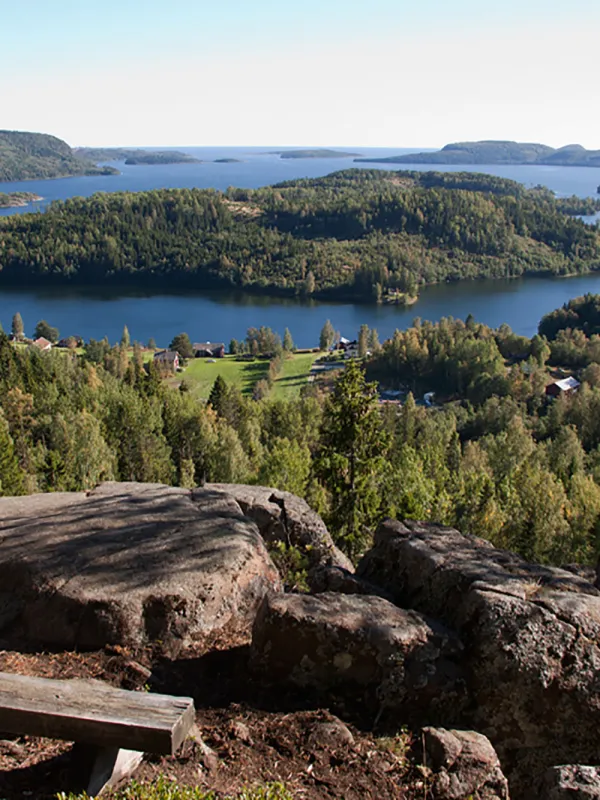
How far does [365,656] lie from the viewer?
7453 mm

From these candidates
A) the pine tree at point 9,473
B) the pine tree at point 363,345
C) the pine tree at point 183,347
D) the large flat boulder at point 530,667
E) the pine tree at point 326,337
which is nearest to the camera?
the large flat boulder at point 530,667

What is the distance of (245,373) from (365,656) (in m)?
111

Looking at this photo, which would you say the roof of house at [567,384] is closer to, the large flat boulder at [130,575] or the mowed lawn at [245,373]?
the mowed lawn at [245,373]

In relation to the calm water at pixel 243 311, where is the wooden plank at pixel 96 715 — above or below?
above

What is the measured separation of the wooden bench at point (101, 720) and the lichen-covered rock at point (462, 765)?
103 inches

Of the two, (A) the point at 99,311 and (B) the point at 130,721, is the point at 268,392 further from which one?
(B) the point at 130,721

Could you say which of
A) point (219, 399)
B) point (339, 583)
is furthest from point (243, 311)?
point (339, 583)

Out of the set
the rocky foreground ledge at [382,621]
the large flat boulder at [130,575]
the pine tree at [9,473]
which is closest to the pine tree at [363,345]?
the pine tree at [9,473]

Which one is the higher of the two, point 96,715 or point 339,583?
point 96,715

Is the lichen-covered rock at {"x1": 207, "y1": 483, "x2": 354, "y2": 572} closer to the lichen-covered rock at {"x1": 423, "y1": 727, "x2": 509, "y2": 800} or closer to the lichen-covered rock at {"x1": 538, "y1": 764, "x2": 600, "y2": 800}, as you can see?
the lichen-covered rock at {"x1": 423, "y1": 727, "x2": 509, "y2": 800}

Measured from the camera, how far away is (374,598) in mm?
8508

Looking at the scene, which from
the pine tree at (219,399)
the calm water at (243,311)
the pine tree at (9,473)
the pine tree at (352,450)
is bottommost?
the calm water at (243,311)

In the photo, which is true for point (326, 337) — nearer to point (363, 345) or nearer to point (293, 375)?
point (363, 345)

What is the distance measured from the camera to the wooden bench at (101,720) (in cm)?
539
